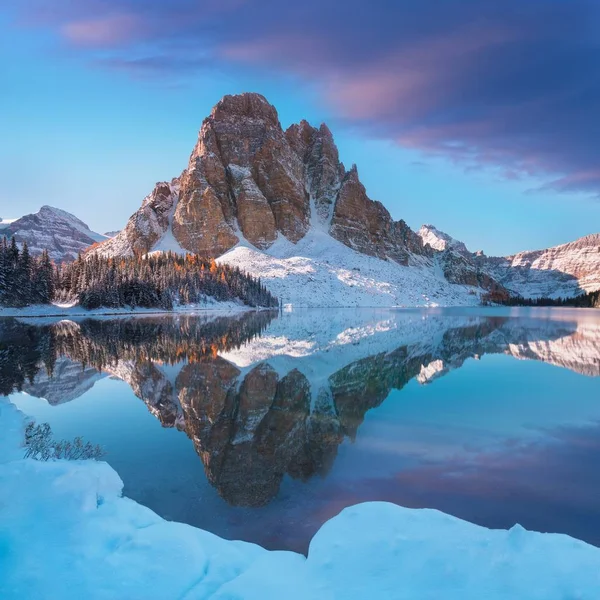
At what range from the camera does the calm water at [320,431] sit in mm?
8703

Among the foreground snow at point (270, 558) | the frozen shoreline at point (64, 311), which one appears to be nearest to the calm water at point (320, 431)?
the foreground snow at point (270, 558)

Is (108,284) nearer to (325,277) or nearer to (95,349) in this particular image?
(95,349)

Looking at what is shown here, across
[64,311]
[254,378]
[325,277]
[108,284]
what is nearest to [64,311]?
[64,311]

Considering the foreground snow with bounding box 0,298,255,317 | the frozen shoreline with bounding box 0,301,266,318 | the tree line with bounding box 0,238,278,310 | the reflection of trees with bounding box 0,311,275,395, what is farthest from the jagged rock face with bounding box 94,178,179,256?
the reflection of trees with bounding box 0,311,275,395

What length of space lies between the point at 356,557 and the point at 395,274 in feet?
641

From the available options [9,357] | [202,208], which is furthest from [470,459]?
[202,208]

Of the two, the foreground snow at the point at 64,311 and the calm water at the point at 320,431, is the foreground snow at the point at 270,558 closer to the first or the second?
the calm water at the point at 320,431

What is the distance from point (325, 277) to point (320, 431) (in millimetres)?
141821

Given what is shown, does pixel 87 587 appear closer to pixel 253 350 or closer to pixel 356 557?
pixel 356 557

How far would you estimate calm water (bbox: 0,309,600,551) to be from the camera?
343 inches

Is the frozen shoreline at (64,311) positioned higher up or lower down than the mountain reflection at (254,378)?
lower down

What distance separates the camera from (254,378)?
2114 centimetres

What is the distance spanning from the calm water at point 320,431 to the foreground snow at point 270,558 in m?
1.08

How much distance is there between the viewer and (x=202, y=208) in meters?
193
